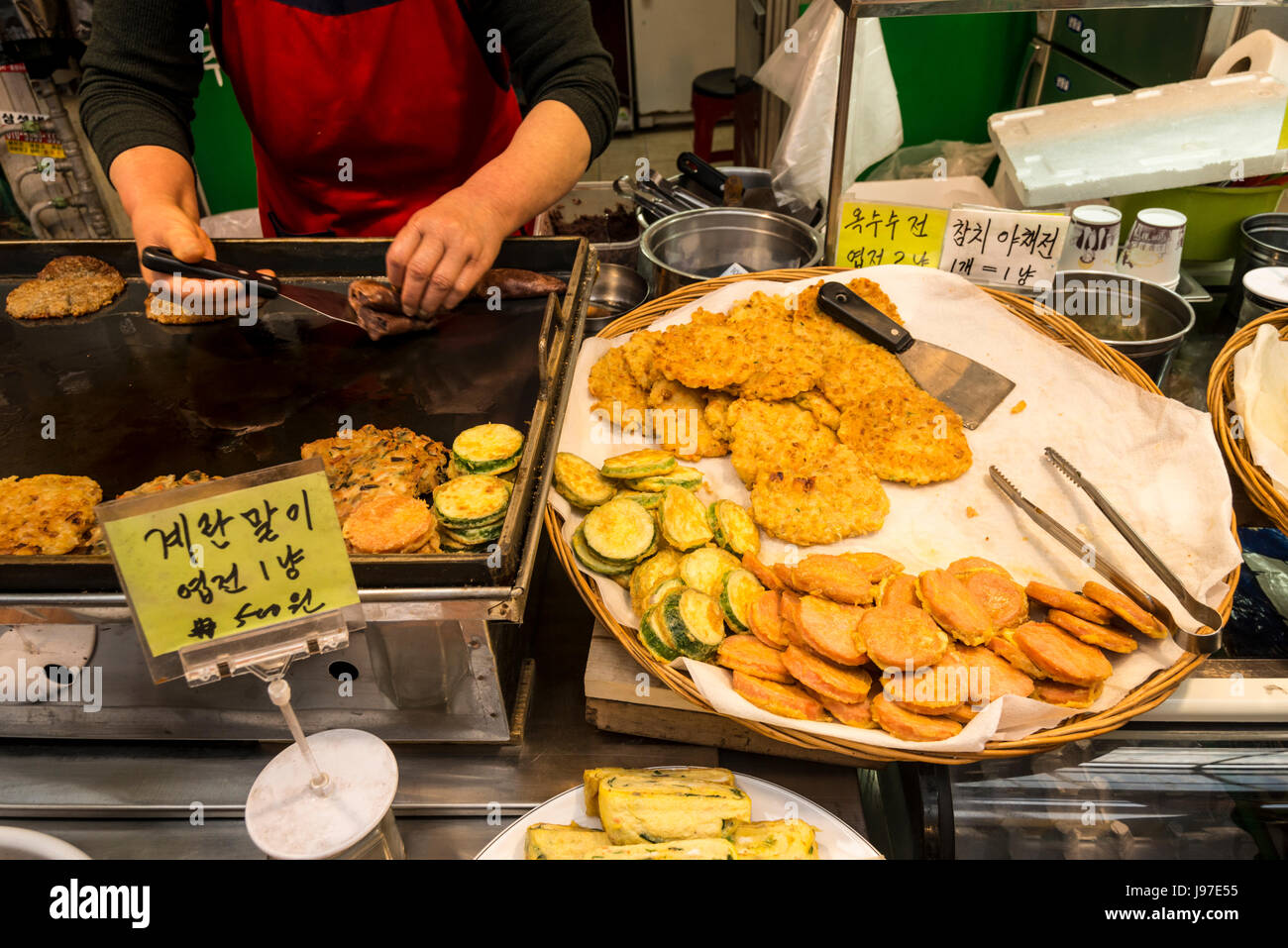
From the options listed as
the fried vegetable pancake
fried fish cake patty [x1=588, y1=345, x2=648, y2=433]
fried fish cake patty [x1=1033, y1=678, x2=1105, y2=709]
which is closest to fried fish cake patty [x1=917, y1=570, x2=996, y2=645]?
fried fish cake patty [x1=1033, y1=678, x2=1105, y2=709]

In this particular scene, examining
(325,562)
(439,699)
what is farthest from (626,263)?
(325,562)

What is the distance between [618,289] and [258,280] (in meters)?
1.28

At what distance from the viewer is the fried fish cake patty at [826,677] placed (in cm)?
141

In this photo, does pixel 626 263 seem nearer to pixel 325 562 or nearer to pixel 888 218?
pixel 888 218

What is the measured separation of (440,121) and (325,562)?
6.36 ft

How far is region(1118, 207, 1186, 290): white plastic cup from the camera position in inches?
91.5

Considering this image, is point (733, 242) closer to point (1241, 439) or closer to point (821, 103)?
point (821, 103)

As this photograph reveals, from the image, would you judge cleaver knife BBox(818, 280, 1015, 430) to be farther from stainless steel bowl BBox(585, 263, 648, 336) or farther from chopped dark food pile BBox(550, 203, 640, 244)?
chopped dark food pile BBox(550, 203, 640, 244)

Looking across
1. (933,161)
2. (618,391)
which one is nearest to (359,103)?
(618,391)

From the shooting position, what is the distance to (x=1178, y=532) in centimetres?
180

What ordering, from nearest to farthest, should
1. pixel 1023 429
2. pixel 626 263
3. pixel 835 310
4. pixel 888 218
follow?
pixel 1023 429 < pixel 835 310 < pixel 888 218 < pixel 626 263

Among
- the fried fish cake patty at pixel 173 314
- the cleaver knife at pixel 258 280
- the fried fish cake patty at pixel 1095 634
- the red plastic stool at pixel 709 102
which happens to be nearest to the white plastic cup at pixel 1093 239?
the fried fish cake patty at pixel 1095 634

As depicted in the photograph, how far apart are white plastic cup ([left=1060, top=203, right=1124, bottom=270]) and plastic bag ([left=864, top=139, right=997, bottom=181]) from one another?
156 centimetres
